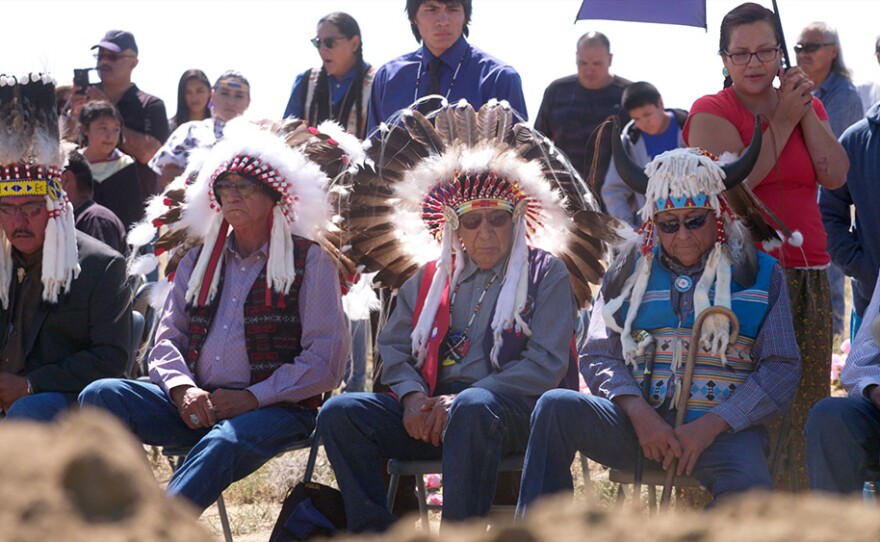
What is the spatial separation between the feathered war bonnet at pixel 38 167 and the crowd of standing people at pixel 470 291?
1 cm

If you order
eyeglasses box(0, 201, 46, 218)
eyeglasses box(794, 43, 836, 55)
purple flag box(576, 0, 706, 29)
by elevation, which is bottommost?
eyeglasses box(0, 201, 46, 218)

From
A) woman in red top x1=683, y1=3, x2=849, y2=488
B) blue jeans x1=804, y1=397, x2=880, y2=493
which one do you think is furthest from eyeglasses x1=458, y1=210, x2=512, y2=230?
blue jeans x1=804, y1=397, x2=880, y2=493

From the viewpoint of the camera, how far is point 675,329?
414cm

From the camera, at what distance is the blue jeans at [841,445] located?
3779 millimetres

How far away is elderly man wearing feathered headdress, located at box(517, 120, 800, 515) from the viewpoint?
154 inches

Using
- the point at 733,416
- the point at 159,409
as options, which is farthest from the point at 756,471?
the point at 159,409

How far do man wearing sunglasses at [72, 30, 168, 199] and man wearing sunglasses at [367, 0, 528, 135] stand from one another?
2710mm

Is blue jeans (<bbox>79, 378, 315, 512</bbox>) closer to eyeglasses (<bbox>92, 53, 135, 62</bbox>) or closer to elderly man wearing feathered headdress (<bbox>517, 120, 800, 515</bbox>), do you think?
elderly man wearing feathered headdress (<bbox>517, 120, 800, 515</bbox>)

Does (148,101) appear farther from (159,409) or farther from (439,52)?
(159,409)

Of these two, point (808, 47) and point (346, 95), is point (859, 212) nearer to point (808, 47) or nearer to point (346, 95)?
point (808, 47)

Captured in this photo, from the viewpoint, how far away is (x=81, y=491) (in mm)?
1308

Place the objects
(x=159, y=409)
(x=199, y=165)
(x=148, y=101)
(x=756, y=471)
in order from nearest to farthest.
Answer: (x=756, y=471), (x=159, y=409), (x=199, y=165), (x=148, y=101)

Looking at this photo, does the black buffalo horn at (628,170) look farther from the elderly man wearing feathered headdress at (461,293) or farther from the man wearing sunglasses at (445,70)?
the man wearing sunglasses at (445,70)

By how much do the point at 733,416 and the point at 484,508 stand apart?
0.89 m
